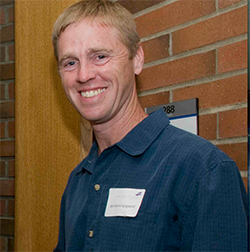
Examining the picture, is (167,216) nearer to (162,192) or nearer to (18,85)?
(162,192)

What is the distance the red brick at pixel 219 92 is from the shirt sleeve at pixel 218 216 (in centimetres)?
38

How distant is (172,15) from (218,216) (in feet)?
2.87

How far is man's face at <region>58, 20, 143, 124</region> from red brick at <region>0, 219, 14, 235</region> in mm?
1139

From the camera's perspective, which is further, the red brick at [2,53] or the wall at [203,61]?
the red brick at [2,53]

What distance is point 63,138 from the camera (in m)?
1.91

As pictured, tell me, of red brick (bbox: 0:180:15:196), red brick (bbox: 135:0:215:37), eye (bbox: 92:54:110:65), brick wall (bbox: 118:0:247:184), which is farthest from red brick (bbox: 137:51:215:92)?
red brick (bbox: 0:180:15:196)

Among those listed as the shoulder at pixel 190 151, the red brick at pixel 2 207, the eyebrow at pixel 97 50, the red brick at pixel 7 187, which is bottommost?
the red brick at pixel 2 207

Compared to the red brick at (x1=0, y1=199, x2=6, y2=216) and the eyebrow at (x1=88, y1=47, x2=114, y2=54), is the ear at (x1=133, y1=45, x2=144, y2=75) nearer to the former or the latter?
the eyebrow at (x1=88, y1=47, x2=114, y2=54)

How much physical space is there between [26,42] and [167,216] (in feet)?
4.73

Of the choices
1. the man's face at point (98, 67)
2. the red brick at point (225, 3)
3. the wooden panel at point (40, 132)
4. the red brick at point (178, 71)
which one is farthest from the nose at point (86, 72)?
the wooden panel at point (40, 132)

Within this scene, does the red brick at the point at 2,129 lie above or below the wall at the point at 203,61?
below

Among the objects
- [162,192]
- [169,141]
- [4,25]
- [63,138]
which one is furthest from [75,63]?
[4,25]

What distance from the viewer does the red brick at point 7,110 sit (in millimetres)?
2131

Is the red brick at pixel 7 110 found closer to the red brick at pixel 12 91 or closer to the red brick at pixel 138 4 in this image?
the red brick at pixel 12 91
